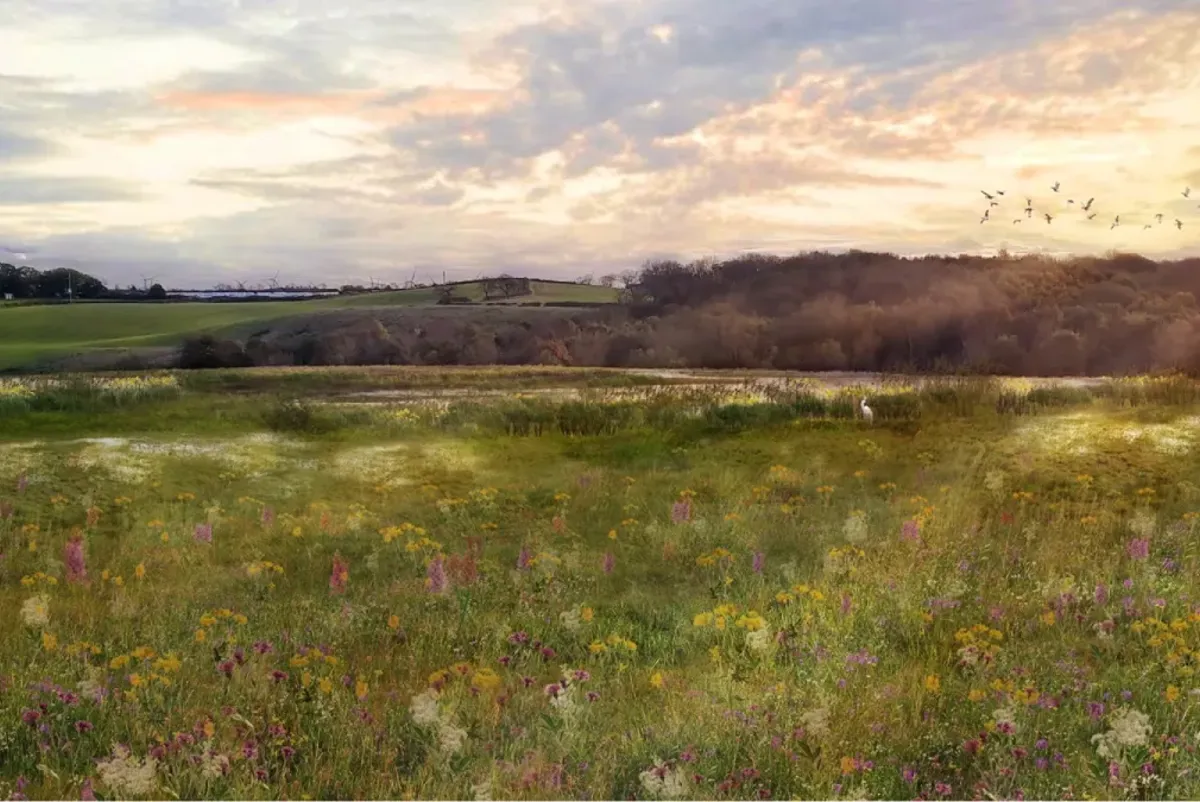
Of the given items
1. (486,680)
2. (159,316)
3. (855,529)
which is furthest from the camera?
(159,316)

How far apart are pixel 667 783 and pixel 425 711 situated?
148cm

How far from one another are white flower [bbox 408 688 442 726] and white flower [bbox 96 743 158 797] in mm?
1339

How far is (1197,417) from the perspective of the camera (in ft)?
56.6

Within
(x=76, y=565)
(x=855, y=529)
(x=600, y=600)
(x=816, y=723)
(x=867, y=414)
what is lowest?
(x=600, y=600)

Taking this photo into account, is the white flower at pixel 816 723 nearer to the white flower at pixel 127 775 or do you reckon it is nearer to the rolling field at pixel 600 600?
the rolling field at pixel 600 600

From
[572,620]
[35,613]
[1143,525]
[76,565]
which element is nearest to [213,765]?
[572,620]

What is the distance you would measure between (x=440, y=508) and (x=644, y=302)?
3414 centimetres

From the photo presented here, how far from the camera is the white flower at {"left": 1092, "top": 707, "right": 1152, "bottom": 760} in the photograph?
498 cm

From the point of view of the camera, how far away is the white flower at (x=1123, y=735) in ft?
16.4

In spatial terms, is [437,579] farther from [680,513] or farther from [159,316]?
[159,316]

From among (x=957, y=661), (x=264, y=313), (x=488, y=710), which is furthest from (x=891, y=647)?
(x=264, y=313)

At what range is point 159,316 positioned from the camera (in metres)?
76.9

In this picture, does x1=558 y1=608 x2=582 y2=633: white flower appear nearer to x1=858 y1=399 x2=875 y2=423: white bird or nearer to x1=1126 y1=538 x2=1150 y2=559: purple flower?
x1=1126 y1=538 x2=1150 y2=559: purple flower

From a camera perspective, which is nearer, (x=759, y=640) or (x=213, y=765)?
(x=213, y=765)
